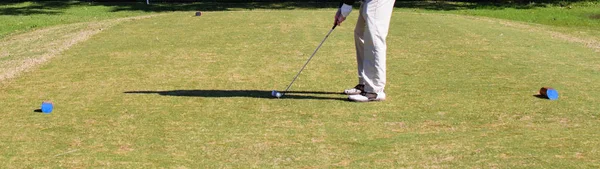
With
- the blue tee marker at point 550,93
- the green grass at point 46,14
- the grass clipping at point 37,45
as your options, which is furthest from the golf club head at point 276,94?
the green grass at point 46,14

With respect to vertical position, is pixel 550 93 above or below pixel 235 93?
above

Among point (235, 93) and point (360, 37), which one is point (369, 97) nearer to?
point (360, 37)

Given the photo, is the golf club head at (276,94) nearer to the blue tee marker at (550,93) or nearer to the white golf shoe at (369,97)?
the white golf shoe at (369,97)

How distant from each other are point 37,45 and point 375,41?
24.9 feet

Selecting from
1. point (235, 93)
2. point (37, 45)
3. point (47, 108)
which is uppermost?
point (47, 108)

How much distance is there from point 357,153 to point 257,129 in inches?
41.2

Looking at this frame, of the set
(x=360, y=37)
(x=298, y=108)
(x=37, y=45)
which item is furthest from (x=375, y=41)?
(x=37, y=45)

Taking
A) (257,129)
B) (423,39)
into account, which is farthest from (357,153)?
(423,39)

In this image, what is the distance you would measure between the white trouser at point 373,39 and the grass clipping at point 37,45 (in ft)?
14.1

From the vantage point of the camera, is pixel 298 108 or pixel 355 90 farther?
pixel 355 90

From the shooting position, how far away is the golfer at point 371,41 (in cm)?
705

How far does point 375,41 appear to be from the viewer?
23.5 ft

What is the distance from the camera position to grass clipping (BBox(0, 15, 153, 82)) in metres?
10.3

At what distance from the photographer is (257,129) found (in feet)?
20.3
